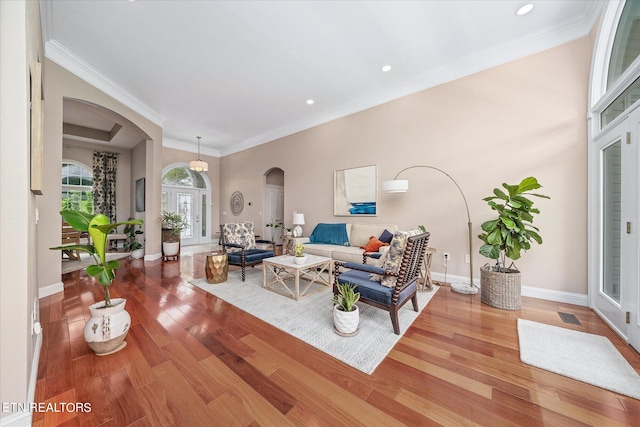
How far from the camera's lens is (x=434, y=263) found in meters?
3.86

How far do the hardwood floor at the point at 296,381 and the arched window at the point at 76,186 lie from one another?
20.7ft

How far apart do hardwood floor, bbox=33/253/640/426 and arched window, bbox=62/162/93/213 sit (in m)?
6.31

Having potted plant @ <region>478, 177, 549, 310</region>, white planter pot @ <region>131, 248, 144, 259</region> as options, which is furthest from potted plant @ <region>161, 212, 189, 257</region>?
potted plant @ <region>478, 177, 549, 310</region>

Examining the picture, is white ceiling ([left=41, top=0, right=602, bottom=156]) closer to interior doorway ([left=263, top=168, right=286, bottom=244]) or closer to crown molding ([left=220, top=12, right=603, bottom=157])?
crown molding ([left=220, top=12, right=603, bottom=157])

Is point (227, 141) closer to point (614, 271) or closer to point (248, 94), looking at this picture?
point (248, 94)

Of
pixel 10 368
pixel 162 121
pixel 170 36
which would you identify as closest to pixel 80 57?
pixel 170 36

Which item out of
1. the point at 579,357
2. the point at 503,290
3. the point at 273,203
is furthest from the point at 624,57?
the point at 273,203

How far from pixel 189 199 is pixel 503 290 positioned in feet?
28.3

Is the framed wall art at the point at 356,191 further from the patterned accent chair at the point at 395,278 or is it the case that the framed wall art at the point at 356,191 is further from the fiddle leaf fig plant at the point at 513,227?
the patterned accent chair at the point at 395,278

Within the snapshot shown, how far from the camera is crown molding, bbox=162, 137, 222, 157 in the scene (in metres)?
7.16

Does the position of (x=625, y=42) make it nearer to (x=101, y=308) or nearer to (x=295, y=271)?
(x=295, y=271)

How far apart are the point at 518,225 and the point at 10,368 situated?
14.0ft

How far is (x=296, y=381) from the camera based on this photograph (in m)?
1.57

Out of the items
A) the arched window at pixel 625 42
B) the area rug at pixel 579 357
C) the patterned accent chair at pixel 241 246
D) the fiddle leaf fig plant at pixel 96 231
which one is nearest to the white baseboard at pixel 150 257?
the patterned accent chair at pixel 241 246
